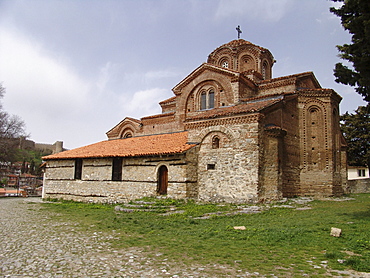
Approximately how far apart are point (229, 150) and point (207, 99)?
609 cm

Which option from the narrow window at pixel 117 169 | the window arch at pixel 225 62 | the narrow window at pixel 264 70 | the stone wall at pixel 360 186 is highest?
the window arch at pixel 225 62

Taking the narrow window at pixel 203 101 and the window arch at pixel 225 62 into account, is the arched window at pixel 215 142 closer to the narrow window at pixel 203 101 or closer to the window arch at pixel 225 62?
the narrow window at pixel 203 101

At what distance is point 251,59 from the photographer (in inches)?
915

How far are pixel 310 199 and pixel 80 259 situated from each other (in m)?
13.5

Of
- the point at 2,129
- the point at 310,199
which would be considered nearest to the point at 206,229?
the point at 310,199

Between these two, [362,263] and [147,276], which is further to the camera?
[362,263]

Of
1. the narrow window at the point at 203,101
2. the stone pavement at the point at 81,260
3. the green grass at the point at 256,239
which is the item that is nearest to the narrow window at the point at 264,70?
the narrow window at the point at 203,101

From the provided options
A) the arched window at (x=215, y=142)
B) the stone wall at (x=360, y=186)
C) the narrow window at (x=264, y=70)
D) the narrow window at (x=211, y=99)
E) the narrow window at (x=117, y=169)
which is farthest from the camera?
the stone wall at (x=360, y=186)

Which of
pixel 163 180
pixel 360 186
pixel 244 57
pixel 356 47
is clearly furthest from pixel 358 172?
pixel 356 47

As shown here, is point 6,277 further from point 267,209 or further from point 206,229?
point 267,209

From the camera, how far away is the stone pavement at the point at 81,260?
4.81 m

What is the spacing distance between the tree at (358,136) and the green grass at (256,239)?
23519 mm

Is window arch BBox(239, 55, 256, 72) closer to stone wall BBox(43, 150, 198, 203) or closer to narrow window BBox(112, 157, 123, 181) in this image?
stone wall BBox(43, 150, 198, 203)

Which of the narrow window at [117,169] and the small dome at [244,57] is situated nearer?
Result: the narrow window at [117,169]
